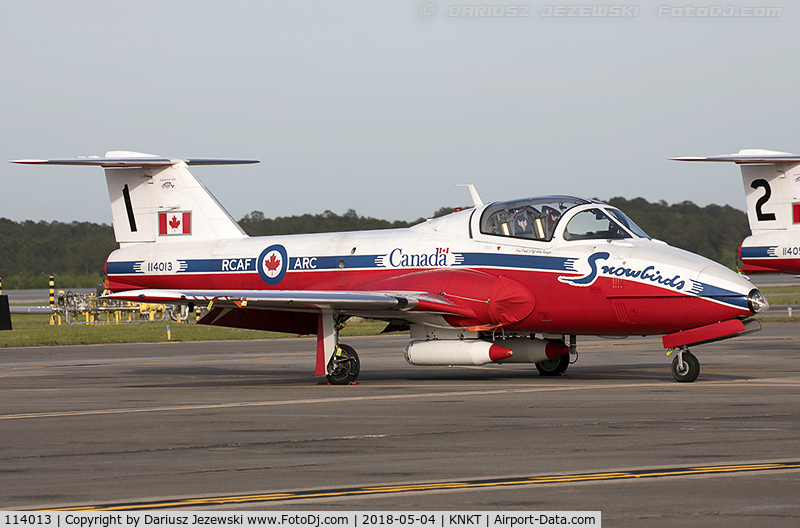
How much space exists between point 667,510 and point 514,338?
12.0 meters

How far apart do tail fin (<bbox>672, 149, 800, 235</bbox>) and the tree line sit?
2948 centimetres

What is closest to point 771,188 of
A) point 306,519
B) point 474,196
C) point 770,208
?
point 770,208

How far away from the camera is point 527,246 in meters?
17.9

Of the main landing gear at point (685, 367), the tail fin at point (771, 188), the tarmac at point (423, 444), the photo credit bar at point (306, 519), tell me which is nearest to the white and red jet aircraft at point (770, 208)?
the tail fin at point (771, 188)

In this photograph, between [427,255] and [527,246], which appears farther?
[427,255]

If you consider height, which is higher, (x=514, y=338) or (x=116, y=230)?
(x=116, y=230)

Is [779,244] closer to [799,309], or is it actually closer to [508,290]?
[508,290]

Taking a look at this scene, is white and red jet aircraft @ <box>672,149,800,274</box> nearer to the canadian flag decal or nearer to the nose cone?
the nose cone

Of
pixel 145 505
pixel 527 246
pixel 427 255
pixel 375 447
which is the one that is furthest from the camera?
pixel 427 255

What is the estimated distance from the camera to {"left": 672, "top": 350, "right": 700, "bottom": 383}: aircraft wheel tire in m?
16.8

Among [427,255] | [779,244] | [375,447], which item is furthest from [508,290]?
[779,244]

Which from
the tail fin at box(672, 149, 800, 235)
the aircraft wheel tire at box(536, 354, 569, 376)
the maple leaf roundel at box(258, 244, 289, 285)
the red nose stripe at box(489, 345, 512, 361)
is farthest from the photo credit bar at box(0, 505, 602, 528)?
the tail fin at box(672, 149, 800, 235)

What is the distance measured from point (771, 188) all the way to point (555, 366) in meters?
16.3

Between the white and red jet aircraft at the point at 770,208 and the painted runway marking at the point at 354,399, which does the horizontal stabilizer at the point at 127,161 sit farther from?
the white and red jet aircraft at the point at 770,208
